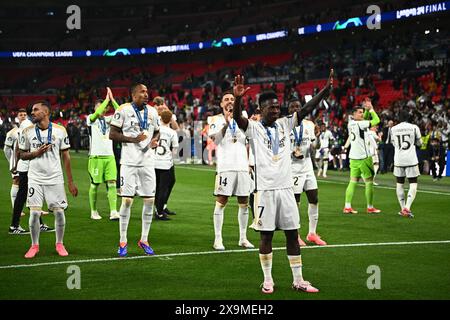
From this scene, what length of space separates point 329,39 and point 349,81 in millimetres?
12676

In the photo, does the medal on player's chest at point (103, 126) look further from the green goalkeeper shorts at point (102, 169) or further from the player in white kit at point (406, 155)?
the player in white kit at point (406, 155)

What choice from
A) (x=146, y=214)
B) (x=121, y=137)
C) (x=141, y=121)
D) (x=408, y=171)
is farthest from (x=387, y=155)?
(x=121, y=137)

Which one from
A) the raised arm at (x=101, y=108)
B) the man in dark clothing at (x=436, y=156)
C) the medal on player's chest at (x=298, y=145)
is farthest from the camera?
the man in dark clothing at (x=436, y=156)

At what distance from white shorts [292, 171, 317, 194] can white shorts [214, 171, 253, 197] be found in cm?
83

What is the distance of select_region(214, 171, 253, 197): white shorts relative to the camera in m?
10.6

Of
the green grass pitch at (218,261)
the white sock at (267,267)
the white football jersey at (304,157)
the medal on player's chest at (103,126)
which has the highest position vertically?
the medal on player's chest at (103,126)

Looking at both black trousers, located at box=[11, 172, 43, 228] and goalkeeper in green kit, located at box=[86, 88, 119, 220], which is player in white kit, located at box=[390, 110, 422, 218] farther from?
black trousers, located at box=[11, 172, 43, 228]

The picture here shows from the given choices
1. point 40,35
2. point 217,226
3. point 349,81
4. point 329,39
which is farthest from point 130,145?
point 40,35

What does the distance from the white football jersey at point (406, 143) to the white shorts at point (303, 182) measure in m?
4.36

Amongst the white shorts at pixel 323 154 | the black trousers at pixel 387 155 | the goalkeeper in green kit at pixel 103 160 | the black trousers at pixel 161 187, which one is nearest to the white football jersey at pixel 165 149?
the black trousers at pixel 161 187

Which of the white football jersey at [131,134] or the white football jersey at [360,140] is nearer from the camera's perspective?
the white football jersey at [131,134]

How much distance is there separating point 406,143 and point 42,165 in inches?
319

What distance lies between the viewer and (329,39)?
169ft

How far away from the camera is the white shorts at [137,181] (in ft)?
33.0
